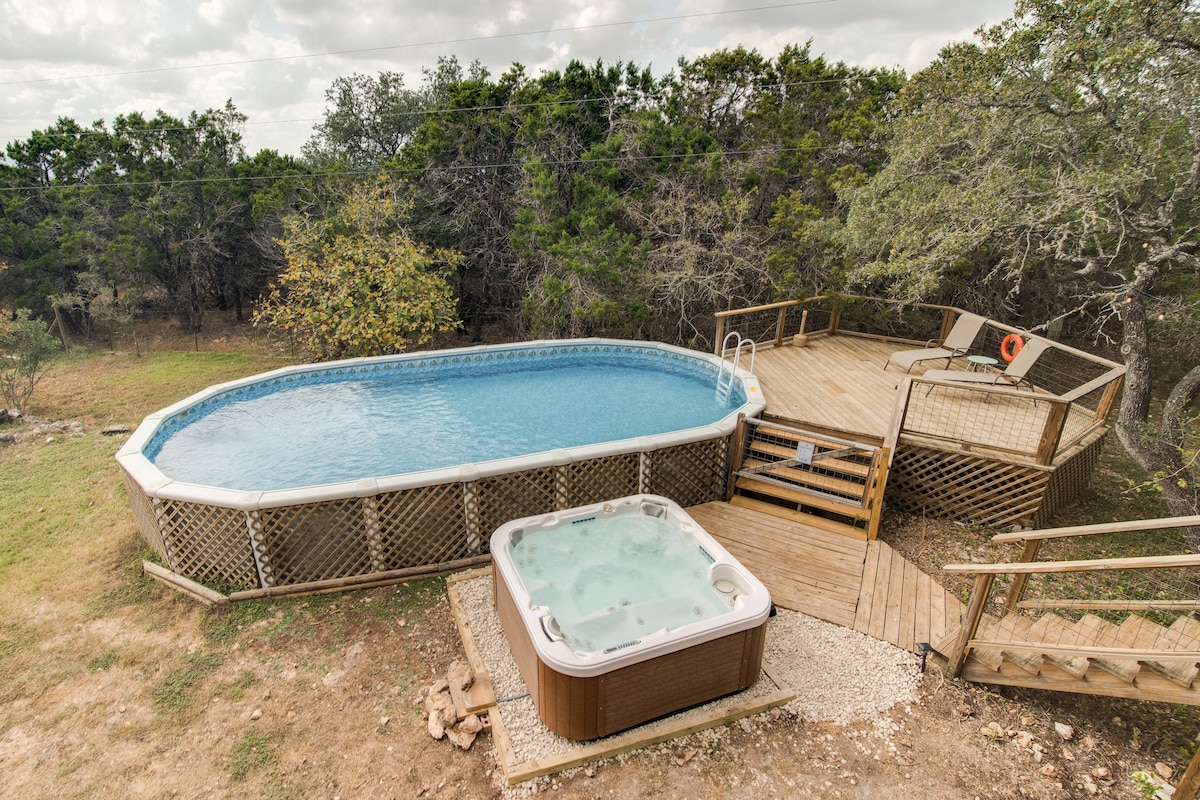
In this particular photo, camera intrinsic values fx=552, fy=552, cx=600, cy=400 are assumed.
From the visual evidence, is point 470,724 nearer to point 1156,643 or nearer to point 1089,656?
point 1089,656

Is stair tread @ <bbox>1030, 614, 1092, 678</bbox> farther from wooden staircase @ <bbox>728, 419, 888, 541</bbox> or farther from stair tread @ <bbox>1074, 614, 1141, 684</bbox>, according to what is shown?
wooden staircase @ <bbox>728, 419, 888, 541</bbox>

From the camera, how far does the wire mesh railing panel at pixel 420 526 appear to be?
17.5 ft

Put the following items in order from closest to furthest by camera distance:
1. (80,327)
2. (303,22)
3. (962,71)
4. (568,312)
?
(962,71), (303,22), (568,312), (80,327)

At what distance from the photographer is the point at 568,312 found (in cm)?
1238

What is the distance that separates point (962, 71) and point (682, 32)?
794cm

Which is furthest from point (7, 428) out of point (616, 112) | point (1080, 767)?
point (1080, 767)

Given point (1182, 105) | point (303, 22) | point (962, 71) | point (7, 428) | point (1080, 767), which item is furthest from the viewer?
point (303, 22)

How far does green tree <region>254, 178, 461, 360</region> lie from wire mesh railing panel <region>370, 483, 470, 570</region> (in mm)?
6799

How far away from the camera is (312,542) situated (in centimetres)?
525

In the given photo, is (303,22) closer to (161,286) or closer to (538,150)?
(538,150)

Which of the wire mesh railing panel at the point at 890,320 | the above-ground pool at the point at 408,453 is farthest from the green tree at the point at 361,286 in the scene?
the wire mesh railing panel at the point at 890,320

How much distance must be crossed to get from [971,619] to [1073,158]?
6297 mm

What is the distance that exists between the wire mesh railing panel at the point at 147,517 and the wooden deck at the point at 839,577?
5.47 metres

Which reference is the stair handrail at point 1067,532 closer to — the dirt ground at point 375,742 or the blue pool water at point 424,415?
the dirt ground at point 375,742
